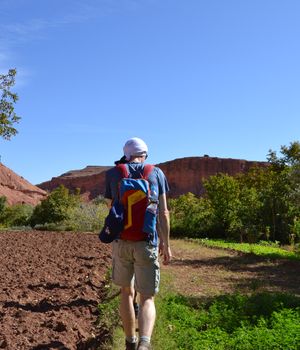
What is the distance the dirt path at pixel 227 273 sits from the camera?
10273 mm

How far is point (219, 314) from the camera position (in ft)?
22.4

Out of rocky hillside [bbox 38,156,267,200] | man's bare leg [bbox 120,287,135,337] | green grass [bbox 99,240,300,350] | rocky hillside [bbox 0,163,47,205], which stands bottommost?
green grass [bbox 99,240,300,350]

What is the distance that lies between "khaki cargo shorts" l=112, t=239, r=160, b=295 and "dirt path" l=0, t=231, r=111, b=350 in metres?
1.19

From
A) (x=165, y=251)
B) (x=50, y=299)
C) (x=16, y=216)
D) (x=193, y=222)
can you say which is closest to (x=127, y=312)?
(x=165, y=251)

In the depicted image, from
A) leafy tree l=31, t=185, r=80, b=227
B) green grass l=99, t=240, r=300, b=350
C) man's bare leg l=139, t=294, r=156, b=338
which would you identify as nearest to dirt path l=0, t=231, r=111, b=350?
green grass l=99, t=240, r=300, b=350

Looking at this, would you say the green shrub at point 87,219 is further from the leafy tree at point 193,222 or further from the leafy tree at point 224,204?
the leafy tree at point 224,204

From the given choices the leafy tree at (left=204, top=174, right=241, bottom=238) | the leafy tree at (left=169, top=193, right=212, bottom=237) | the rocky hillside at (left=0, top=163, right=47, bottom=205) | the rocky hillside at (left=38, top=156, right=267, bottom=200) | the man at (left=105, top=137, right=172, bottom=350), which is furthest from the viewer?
the rocky hillside at (left=38, top=156, right=267, bottom=200)

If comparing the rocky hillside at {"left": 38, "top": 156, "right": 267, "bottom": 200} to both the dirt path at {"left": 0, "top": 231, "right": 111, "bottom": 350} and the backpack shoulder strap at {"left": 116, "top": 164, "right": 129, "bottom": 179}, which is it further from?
the backpack shoulder strap at {"left": 116, "top": 164, "right": 129, "bottom": 179}

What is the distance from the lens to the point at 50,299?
7879mm

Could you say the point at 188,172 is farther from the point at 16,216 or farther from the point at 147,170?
the point at 147,170

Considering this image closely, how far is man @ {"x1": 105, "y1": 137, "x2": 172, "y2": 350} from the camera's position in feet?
16.4

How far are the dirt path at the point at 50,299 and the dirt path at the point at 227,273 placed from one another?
166cm

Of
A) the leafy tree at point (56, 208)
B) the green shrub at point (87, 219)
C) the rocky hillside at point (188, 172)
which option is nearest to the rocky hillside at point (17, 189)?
the rocky hillside at point (188, 172)

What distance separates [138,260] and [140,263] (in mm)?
34
